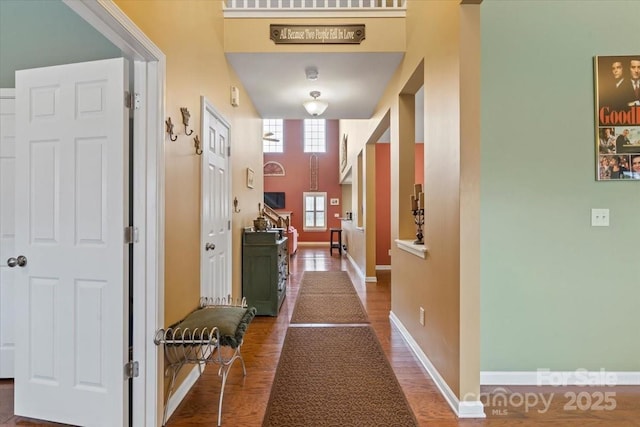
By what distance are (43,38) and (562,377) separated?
409cm

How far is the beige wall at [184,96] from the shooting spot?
1.87 meters

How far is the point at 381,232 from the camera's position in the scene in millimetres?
6727

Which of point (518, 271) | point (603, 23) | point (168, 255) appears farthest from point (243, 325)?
point (603, 23)

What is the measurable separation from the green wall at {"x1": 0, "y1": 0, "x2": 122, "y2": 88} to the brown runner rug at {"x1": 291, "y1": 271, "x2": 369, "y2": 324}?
2.88 metres

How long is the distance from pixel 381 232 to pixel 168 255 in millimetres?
5314

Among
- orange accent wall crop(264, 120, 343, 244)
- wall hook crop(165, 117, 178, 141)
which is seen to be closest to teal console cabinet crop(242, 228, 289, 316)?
wall hook crop(165, 117, 178, 141)

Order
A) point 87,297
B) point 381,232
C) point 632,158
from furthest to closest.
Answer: point 381,232
point 632,158
point 87,297

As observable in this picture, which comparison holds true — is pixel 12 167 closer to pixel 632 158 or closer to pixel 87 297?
pixel 87 297

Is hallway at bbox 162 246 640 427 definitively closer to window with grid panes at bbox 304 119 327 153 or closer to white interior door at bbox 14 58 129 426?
white interior door at bbox 14 58 129 426

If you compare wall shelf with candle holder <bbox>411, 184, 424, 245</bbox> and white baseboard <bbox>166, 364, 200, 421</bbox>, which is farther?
wall shelf with candle holder <bbox>411, 184, 424, 245</bbox>

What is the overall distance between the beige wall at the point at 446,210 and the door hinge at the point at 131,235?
182 cm

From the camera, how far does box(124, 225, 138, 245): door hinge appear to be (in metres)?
1.70

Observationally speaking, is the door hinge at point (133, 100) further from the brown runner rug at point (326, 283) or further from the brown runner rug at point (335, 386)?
the brown runner rug at point (326, 283)

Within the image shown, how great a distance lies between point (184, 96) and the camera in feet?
7.04
